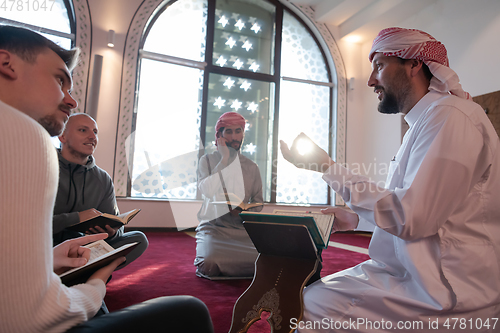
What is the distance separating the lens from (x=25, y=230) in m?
0.58

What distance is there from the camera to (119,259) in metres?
0.92

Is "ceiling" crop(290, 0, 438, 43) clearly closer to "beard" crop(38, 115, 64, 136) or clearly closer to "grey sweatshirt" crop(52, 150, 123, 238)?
"grey sweatshirt" crop(52, 150, 123, 238)

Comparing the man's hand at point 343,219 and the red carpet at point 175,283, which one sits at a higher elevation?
the man's hand at point 343,219

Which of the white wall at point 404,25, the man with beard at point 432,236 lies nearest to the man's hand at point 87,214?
the man with beard at point 432,236

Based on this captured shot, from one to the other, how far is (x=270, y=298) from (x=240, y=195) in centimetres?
196

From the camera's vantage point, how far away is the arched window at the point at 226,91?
5152 mm

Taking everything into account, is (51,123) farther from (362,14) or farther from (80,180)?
(362,14)

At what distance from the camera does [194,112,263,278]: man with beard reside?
254cm

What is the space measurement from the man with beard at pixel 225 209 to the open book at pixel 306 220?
1.33 metres

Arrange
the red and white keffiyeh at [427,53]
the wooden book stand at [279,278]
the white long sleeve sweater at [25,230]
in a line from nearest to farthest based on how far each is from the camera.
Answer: the white long sleeve sweater at [25,230], the wooden book stand at [279,278], the red and white keffiyeh at [427,53]

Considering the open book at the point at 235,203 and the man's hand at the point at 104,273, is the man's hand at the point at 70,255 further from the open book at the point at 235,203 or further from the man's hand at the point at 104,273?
the open book at the point at 235,203

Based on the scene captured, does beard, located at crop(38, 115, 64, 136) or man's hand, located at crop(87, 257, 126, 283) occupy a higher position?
beard, located at crop(38, 115, 64, 136)

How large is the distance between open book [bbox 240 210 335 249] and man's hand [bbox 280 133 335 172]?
0.20 m

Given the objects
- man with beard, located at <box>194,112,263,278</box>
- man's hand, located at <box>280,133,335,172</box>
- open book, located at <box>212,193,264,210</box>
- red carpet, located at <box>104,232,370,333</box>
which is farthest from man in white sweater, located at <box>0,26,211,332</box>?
man with beard, located at <box>194,112,263,278</box>
